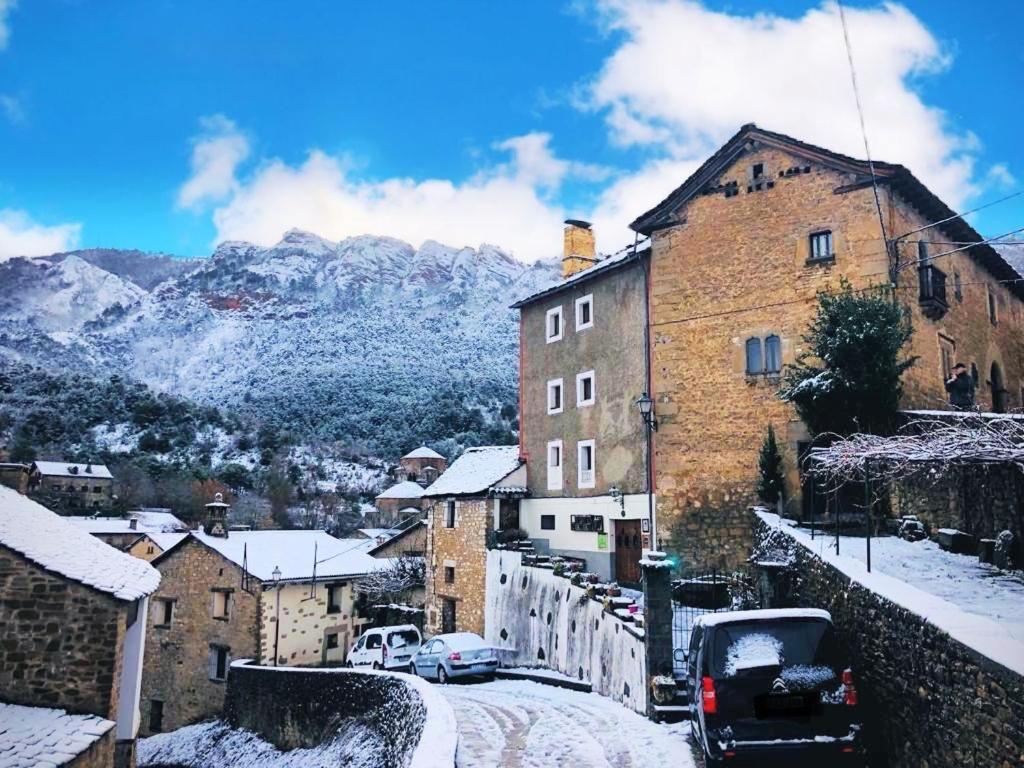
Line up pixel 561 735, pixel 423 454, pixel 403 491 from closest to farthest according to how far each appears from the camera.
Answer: pixel 561 735 → pixel 403 491 → pixel 423 454

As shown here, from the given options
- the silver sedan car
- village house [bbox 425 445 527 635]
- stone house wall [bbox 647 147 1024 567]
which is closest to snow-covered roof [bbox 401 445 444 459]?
village house [bbox 425 445 527 635]

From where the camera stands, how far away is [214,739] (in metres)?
24.3

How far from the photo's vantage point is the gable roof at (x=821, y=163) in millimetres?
19812

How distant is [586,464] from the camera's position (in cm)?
2606

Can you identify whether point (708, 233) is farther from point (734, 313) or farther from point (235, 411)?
point (235, 411)

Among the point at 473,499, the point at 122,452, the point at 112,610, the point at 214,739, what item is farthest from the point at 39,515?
the point at 122,452

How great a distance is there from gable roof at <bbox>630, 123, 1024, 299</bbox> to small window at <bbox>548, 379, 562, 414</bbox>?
6875 mm

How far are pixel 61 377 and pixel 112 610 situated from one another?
96189 mm

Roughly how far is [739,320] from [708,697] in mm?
15051

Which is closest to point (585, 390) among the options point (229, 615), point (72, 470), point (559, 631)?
point (559, 631)

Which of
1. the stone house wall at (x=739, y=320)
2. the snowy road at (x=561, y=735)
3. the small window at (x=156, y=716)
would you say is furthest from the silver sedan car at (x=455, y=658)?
the small window at (x=156, y=716)

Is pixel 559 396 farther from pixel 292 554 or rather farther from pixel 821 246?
pixel 292 554

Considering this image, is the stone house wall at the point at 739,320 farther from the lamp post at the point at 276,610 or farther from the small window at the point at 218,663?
the small window at the point at 218,663

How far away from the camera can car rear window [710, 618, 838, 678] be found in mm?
7809
